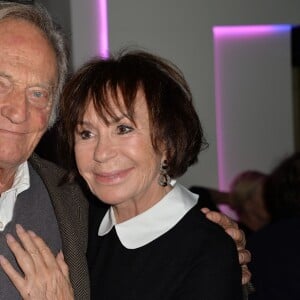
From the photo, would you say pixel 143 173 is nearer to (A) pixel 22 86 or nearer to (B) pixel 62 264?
(B) pixel 62 264

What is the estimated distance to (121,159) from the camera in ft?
6.27

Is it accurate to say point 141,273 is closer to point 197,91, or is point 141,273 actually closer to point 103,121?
point 103,121

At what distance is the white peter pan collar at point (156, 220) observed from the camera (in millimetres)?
1918

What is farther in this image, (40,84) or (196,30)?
(196,30)

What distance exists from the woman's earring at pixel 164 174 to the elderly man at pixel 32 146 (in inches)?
7.6

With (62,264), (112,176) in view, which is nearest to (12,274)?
(62,264)

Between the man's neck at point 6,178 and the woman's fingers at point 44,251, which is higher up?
the man's neck at point 6,178

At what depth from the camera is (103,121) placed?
6.19 ft

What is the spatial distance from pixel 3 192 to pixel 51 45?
60 centimetres

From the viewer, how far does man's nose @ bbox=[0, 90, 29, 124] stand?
2041mm

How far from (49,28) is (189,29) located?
2.94 m

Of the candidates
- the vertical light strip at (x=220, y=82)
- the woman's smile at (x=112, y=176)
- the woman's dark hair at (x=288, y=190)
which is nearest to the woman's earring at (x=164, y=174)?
the woman's smile at (x=112, y=176)

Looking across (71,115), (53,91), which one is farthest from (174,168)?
(53,91)

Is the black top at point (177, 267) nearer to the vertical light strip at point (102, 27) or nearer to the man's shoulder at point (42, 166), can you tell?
the man's shoulder at point (42, 166)
